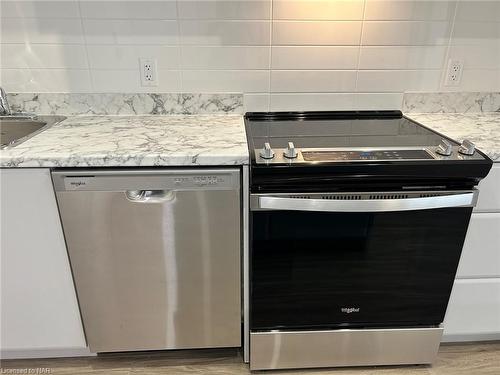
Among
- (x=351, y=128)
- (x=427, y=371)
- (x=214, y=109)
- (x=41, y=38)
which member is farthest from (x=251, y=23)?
(x=427, y=371)

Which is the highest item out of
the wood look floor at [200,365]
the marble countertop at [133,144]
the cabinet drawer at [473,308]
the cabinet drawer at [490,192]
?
the marble countertop at [133,144]

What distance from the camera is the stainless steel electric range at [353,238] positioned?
1135 millimetres

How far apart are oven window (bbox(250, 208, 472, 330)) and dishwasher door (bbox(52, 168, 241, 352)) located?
12 centimetres

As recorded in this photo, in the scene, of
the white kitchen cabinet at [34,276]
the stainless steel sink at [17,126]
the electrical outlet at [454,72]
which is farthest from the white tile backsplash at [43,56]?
the electrical outlet at [454,72]

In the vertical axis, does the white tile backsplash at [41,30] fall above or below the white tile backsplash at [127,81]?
above

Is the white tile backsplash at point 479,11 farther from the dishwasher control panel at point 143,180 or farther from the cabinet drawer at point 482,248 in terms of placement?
the dishwasher control panel at point 143,180

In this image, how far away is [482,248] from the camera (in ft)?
4.34

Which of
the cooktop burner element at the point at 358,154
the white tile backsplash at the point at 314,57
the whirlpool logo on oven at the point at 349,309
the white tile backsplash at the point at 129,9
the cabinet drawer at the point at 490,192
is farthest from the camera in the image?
the white tile backsplash at the point at 314,57

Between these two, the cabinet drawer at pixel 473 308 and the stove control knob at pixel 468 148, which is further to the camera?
the cabinet drawer at pixel 473 308

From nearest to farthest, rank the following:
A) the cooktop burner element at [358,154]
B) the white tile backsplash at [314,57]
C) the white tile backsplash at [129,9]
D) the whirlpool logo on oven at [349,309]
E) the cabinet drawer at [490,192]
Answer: the cooktop burner element at [358,154] → the cabinet drawer at [490,192] → the whirlpool logo on oven at [349,309] → the white tile backsplash at [129,9] → the white tile backsplash at [314,57]

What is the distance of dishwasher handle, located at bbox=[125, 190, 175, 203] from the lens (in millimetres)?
1165

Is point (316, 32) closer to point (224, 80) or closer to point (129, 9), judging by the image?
point (224, 80)

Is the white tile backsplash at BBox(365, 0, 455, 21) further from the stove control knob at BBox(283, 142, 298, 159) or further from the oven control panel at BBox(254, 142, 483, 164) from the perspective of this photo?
the stove control knob at BBox(283, 142, 298, 159)

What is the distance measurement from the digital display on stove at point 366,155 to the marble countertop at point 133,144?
211 mm
